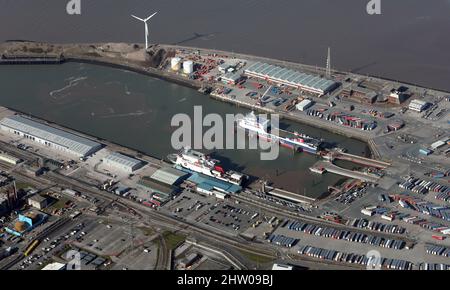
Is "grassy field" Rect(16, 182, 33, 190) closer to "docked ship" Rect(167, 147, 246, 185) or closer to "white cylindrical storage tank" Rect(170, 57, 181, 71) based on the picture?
"docked ship" Rect(167, 147, 246, 185)

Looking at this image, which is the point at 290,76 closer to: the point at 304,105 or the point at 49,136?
the point at 304,105

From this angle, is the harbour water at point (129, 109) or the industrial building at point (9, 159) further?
the harbour water at point (129, 109)

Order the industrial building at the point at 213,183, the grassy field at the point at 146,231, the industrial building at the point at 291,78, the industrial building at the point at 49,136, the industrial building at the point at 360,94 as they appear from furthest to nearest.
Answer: the industrial building at the point at 291,78 < the industrial building at the point at 360,94 < the industrial building at the point at 49,136 < the industrial building at the point at 213,183 < the grassy field at the point at 146,231

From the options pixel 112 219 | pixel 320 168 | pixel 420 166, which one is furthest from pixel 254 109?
pixel 112 219

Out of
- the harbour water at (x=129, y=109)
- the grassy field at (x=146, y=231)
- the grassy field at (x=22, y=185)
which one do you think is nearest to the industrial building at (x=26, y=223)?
the grassy field at (x=22, y=185)
